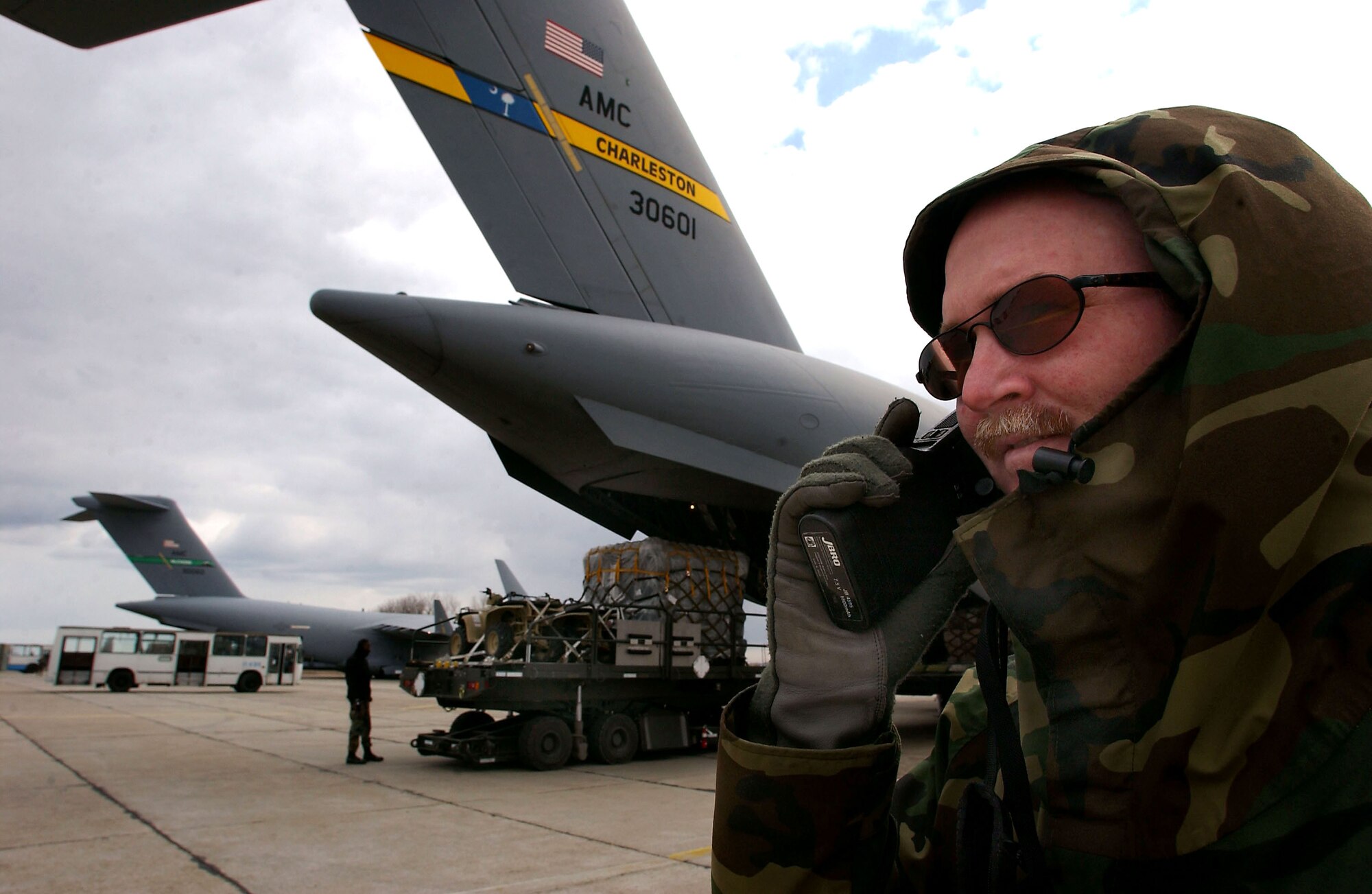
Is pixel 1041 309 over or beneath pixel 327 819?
over

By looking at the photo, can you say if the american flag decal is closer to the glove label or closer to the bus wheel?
the glove label

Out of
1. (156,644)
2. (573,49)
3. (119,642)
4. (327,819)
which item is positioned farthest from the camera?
(156,644)

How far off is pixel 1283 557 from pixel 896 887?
33.3 inches

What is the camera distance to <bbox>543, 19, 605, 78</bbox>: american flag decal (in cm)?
809

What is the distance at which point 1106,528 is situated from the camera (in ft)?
2.94

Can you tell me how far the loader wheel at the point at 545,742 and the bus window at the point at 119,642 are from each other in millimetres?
19586

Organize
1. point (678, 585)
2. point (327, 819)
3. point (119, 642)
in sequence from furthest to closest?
point (119, 642) < point (678, 585) < point (327, 819)

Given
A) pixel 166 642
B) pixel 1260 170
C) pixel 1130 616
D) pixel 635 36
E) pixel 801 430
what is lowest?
pixel 166 642

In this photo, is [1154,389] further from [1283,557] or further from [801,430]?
[801,430]

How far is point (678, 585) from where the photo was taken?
31.9 ft

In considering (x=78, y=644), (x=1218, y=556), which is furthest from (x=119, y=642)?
(x=1218, y=556)

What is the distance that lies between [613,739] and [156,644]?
19.9m

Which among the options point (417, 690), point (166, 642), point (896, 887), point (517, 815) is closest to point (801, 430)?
point (517, 815)

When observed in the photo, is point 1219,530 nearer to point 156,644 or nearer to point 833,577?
point 833,577
